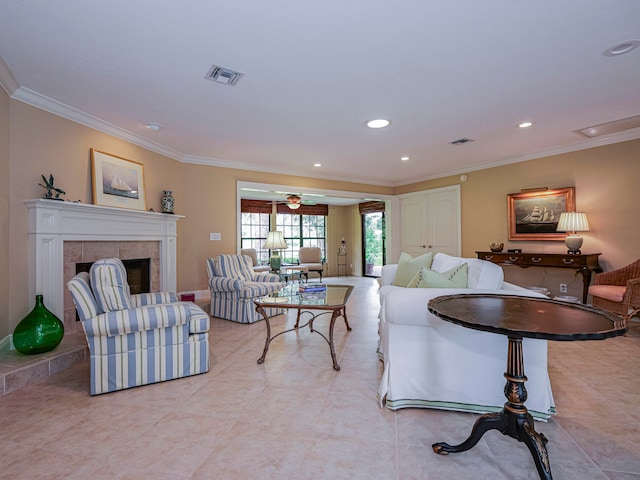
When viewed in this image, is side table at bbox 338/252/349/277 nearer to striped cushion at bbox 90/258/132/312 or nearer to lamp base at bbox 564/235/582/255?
lamp base at bbox 564/235/582/255

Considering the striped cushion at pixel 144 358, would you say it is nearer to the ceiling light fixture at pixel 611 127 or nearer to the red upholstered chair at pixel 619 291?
the red upholstered chair at pixel 619 291

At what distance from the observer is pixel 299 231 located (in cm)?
948

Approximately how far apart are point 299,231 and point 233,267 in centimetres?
493

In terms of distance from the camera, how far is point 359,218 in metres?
9.73

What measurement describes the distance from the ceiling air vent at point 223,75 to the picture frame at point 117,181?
188 cm

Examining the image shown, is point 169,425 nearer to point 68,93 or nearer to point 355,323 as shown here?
point 355,323

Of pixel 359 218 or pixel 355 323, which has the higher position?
pixel 359 218

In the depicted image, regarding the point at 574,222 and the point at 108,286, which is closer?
the point at 108,286

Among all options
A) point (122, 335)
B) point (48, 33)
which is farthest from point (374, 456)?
point (48, 33)

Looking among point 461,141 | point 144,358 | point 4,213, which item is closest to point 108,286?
point 144,358

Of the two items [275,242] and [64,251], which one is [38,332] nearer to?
[64,251]

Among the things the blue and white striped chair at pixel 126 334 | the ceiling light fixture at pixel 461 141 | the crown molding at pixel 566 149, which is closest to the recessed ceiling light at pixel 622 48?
the ceiling light fixture at pixel 461 141

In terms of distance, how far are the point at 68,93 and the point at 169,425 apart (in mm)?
2874

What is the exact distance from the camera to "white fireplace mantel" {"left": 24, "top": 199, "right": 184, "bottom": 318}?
9.51 feet
